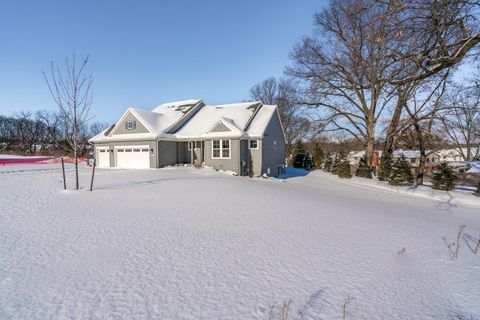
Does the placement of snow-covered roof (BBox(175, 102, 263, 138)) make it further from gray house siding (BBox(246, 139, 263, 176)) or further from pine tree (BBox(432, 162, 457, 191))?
pine tree (BBox(432, 162, 457, 191))

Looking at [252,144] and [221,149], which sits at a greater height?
[252,144]

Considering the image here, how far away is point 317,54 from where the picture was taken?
771 inches

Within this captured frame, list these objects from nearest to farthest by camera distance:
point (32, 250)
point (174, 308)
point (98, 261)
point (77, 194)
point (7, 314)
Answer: point (7, 314) → point (174, 308) → point (98, 261) → point (32, 250) → point (77, 194)

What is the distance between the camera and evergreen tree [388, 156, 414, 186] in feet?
51.6

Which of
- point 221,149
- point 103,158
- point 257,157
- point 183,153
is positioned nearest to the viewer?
point 221,149

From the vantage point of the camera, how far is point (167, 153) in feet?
62.4

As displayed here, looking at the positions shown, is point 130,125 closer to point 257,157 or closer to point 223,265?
point 257,157

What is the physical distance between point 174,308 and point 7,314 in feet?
5.71

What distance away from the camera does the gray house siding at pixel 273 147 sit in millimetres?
19078

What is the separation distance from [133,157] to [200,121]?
21.5ft

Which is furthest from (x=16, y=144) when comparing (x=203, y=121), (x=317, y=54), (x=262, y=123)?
(x=317, y=54)

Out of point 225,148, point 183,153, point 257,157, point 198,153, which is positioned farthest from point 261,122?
point 183,153

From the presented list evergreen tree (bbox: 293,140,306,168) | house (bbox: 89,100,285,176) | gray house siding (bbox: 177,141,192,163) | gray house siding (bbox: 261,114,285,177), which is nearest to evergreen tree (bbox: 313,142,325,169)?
evergreen tree (bbox: 293,140,306,168)

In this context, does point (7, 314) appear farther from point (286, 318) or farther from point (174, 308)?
point (286, 318)
